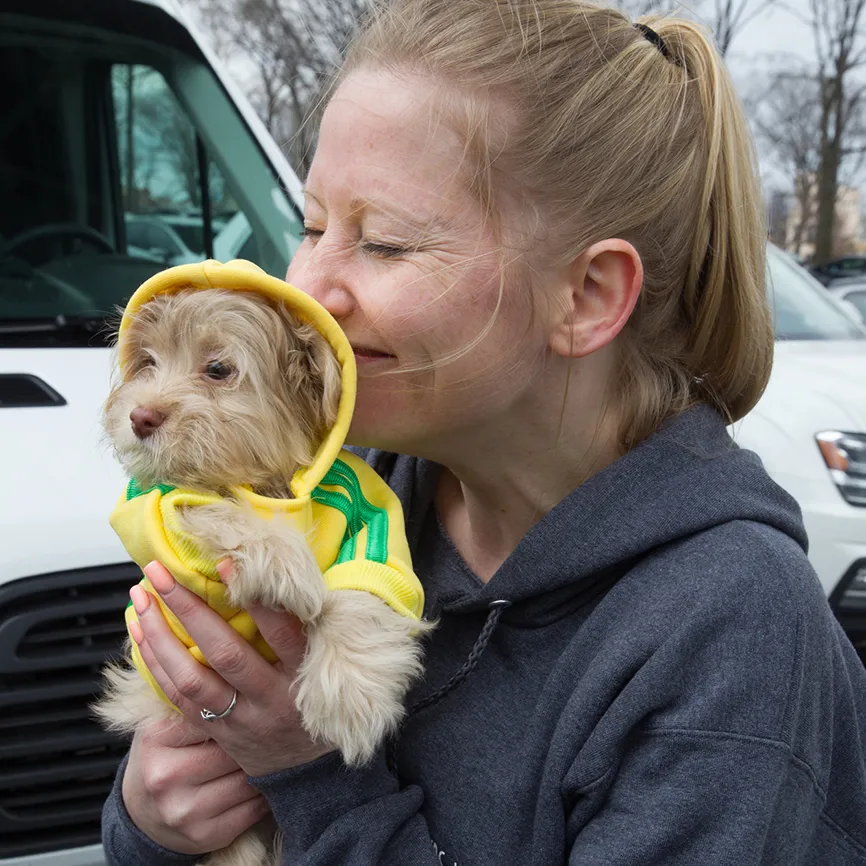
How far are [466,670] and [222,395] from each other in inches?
25.9

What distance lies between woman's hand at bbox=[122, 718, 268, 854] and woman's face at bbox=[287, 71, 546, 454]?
714 millimetres

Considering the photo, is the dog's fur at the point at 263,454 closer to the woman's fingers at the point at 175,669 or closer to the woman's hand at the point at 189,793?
the woman's fingers at the point at 175,669

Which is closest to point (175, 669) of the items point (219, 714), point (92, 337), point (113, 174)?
point (219, 714)

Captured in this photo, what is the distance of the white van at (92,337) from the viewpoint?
225 centimetres

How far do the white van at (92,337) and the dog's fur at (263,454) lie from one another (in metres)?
0.79

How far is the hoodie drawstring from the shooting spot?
68.0 inches

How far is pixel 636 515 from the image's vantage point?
63.9 inches

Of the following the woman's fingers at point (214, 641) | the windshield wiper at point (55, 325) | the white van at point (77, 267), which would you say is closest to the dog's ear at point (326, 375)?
the woman's fingers at point (214, 641)

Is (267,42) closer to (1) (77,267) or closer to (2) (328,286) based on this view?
(1) (77,267)

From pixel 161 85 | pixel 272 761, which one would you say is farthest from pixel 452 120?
pixel 161 85

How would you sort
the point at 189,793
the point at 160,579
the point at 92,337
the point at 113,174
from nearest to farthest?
the point at 160,579 → the point at 189,793 → the point at 92,337 → the point at 113,174

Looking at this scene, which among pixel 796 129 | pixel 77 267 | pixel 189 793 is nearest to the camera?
pixel 189 793

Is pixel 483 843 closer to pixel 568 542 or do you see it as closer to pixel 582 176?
pixel 568 542

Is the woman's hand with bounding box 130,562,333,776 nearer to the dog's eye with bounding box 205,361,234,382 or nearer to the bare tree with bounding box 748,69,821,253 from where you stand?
the dog's eye with bounding box 205,361,234,382
